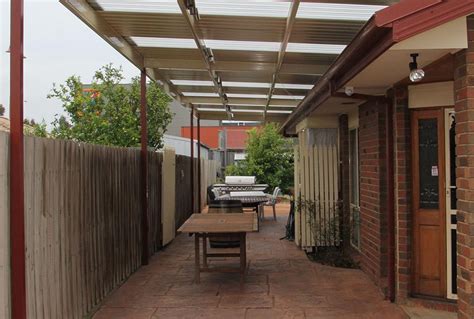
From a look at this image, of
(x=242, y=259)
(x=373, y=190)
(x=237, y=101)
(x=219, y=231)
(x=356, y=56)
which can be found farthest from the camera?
→ (x=237, y=101)

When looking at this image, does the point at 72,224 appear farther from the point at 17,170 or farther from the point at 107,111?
the point at 107,111

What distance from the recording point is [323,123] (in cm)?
916

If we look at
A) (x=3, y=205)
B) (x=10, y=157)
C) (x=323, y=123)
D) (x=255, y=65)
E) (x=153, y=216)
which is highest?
(x=255, y=65)

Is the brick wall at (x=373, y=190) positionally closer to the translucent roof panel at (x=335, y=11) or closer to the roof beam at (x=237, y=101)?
the translucent roof panel at (x=335, y=11)

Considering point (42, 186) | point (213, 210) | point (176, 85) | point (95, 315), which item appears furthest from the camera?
point (176, 85)

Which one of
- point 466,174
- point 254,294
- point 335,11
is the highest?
point 335,11

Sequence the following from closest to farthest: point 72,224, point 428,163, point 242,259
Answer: point 72,224, point 428,163, point 242,259

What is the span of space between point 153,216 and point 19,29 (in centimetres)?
569

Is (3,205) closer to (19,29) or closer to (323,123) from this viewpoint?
(19,29)

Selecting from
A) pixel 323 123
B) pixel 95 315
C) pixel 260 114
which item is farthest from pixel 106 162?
pixel 260 114

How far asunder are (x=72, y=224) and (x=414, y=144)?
3.75m

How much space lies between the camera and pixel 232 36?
5898mm

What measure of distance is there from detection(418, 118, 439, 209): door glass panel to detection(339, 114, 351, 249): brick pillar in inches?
126

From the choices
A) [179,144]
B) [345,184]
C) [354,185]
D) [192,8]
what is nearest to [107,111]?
[179,144]
